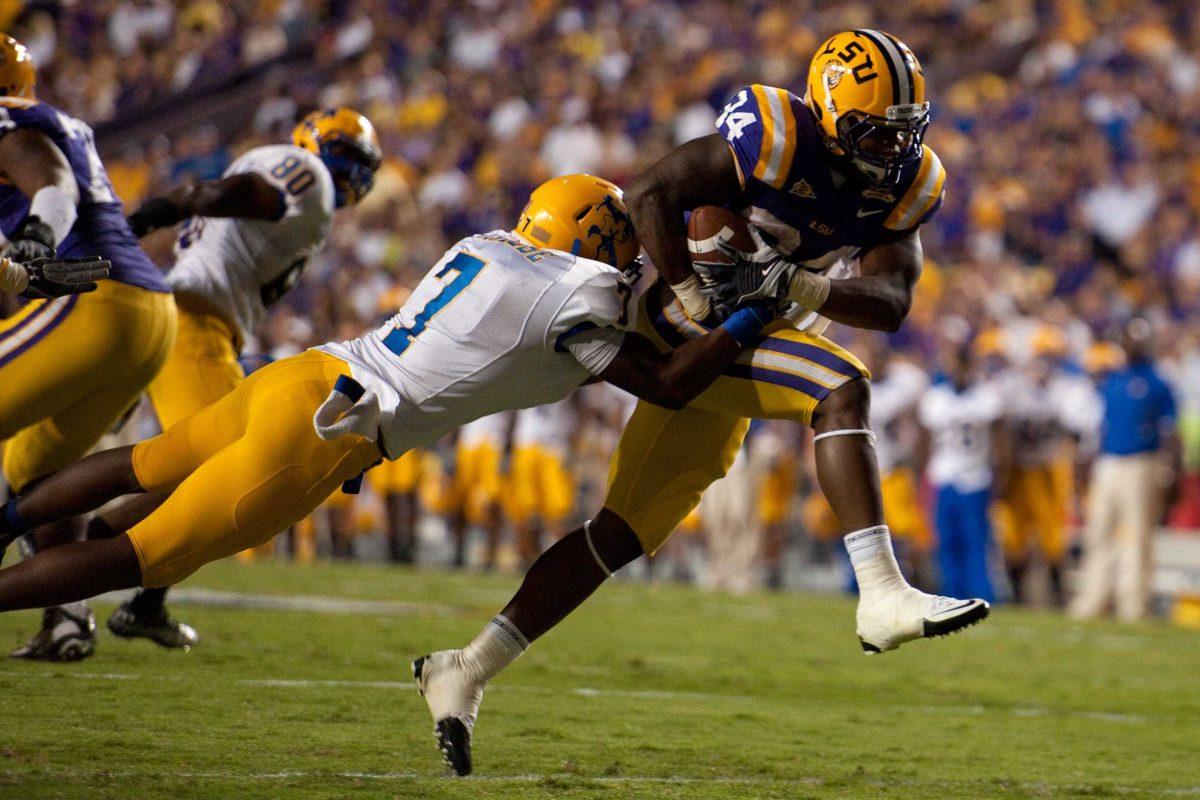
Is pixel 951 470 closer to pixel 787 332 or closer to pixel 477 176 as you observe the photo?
pixel 477 176

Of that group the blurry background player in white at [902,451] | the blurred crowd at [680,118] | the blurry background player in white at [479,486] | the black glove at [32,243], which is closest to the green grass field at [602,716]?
the black glove at [32,243]

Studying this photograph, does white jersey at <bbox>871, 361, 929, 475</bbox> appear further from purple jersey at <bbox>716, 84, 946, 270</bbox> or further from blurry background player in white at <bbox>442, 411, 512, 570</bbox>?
purple jersey at <bbox>716, 84, 946, 270</bbox>

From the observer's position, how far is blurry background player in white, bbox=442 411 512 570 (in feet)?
41.1

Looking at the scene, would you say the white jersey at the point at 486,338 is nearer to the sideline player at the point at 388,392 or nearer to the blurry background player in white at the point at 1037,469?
the sideline player at the point at 388,392

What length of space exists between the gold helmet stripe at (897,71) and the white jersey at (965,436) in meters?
7.01

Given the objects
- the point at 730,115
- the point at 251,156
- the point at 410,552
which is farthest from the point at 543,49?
the point at 730,115

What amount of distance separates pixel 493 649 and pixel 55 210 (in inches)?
67.5

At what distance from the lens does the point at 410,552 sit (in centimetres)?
1275

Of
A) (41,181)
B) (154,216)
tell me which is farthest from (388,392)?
(154,216)

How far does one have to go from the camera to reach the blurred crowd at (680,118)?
12.6 m

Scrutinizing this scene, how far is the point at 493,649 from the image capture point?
389 cm

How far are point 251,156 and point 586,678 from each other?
87.4 inches

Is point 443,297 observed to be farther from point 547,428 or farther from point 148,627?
point 547,428

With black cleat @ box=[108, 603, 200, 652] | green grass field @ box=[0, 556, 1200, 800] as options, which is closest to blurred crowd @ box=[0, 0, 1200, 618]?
green grass field @ box=[0, 556, 1200, 800]
